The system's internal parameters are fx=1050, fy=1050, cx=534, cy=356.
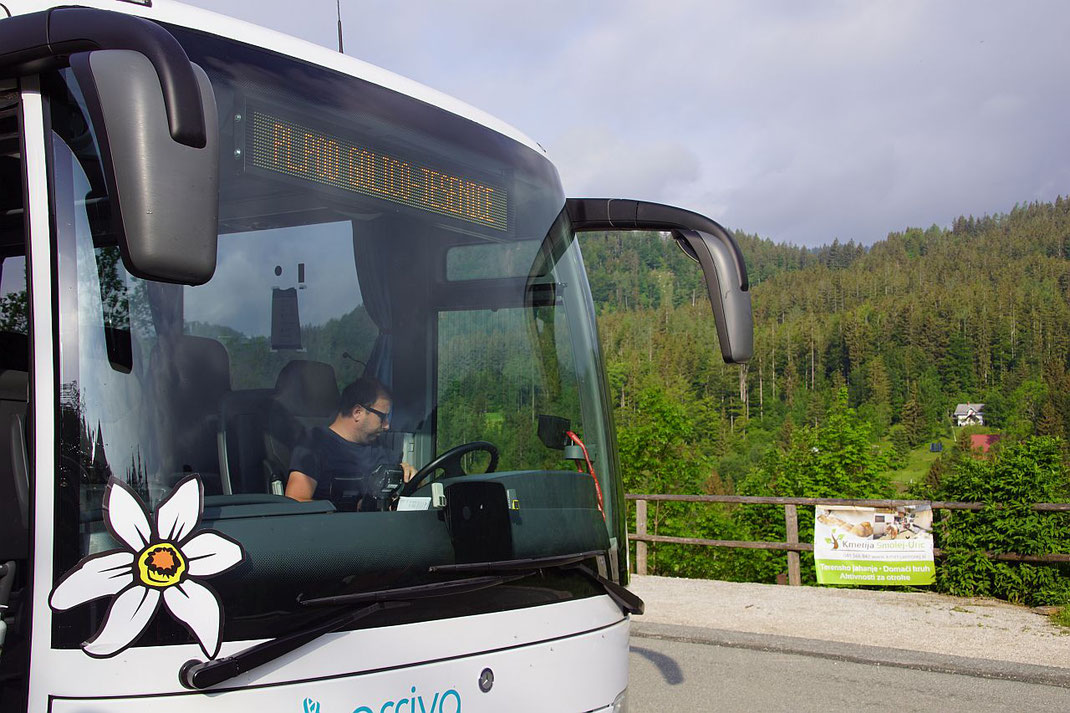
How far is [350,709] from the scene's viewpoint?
95.2 inches

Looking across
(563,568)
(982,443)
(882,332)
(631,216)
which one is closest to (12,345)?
(563,568)

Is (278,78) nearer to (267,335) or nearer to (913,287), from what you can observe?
(267,335)

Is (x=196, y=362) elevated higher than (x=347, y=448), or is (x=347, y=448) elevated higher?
(x=196, y=362)

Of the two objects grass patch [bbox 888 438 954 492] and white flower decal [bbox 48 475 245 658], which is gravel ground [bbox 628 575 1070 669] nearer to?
white flower decal [bbox 48 475 245 658]

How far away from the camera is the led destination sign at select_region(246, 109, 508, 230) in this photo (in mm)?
2666

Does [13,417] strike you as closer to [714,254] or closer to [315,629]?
[315,629]

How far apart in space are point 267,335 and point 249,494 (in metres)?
0.42

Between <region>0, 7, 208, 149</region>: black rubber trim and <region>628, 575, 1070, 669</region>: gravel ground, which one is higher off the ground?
<region>0, 7, 208, 149</region>: black rubber trim

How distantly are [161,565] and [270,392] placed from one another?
54cm

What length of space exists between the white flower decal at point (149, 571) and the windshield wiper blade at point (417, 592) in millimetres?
229

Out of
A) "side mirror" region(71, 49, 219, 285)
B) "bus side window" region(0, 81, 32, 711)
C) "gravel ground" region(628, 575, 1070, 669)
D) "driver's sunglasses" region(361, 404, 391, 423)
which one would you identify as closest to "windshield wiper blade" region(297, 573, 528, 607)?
"driver's sunglasses" region(361, 404, 391, 423)

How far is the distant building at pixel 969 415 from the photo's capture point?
128 meters

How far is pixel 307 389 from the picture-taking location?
268 centimetres

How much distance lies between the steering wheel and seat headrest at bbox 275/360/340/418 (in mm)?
278
